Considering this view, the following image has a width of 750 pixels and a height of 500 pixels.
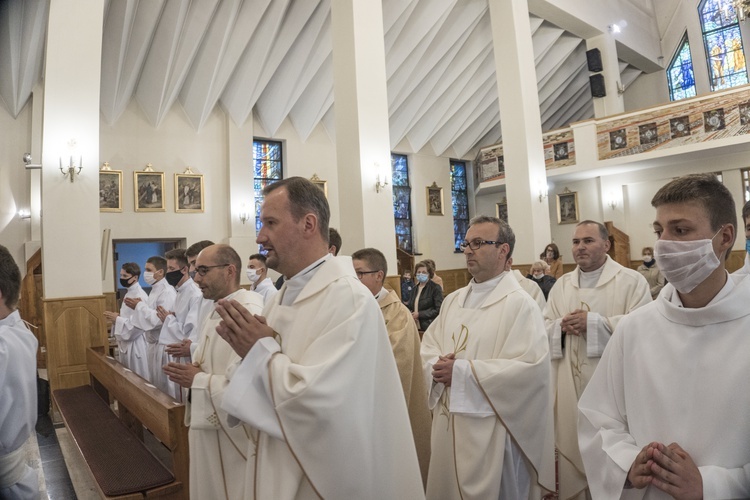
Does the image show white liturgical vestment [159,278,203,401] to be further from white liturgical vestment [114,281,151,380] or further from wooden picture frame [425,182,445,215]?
wooden picture frame [425,182,445,215]

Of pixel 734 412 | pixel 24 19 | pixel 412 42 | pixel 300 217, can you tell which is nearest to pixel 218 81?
pixel 24 19

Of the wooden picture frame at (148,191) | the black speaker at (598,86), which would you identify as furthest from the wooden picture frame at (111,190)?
the black speaker at (598,86)

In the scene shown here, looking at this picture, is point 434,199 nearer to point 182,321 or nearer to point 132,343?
point 132,343

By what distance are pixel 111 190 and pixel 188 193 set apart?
65.7 inches

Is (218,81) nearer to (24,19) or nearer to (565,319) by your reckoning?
(24,19)

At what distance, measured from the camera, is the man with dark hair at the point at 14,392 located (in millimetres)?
2162

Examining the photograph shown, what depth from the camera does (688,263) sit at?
1610 mm

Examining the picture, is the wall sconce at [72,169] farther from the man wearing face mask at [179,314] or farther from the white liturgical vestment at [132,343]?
the man wearing face mask at [179,314]

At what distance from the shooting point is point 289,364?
6.30 feet

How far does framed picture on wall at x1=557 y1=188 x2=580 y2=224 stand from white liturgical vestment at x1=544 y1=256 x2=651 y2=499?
44.0 feet

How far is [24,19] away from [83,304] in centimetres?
619

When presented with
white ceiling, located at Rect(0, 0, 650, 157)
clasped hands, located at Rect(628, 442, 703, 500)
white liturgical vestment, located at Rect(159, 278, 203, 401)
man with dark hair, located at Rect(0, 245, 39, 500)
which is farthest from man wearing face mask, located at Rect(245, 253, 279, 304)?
white ceiling, located at Rect(0, 0, 650, 157)

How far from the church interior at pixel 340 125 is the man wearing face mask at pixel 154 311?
0.94m

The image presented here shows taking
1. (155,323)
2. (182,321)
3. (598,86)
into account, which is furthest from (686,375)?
(598,86)
